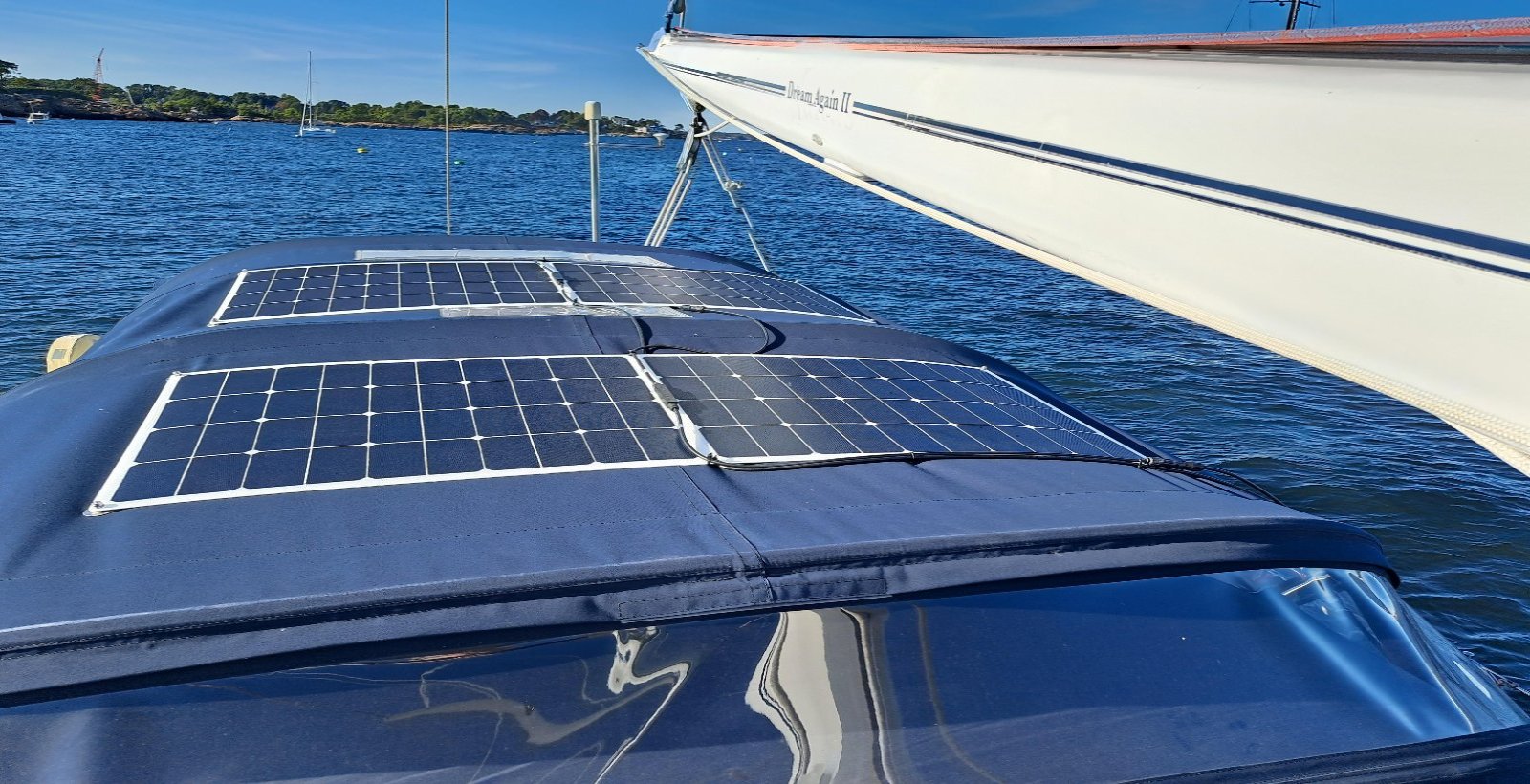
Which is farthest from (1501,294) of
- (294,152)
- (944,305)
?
(294,152)

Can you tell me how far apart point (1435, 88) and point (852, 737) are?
1.94 m

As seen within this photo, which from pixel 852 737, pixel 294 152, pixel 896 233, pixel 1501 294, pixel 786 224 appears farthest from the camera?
pixel 294 152

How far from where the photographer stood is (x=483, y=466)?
3.51 m

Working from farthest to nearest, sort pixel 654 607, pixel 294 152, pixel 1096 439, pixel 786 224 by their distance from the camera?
pixel 294 152 < pixel 786 224 < pixel 1096 439 < pixel 654 607

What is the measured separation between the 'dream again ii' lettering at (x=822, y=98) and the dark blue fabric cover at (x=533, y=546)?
4.16 ft

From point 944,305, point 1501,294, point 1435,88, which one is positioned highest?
point 1435,88

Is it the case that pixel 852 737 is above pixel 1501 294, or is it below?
below

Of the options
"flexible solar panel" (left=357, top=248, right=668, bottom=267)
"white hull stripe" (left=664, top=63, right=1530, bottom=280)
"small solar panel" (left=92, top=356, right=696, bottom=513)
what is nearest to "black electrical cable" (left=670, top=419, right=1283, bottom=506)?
"small solar panel" (left=92, top=356, right=696, bottom=513)

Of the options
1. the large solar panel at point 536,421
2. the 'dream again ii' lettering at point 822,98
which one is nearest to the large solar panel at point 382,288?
the large solar panel at point 536,421

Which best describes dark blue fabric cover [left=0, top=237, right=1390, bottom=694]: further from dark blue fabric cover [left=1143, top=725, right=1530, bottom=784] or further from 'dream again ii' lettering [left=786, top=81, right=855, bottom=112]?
'dream again ii' lettering [left=786, top=81, right=855, bottom=112]

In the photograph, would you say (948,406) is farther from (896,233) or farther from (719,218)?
(719,218)

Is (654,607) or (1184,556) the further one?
(1184,556)

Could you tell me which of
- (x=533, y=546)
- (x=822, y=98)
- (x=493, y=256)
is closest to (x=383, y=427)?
(x=533, y=546)

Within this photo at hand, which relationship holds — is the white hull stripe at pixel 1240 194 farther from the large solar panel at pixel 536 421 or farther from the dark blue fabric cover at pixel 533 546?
the large solar panel at pixel 536 421
